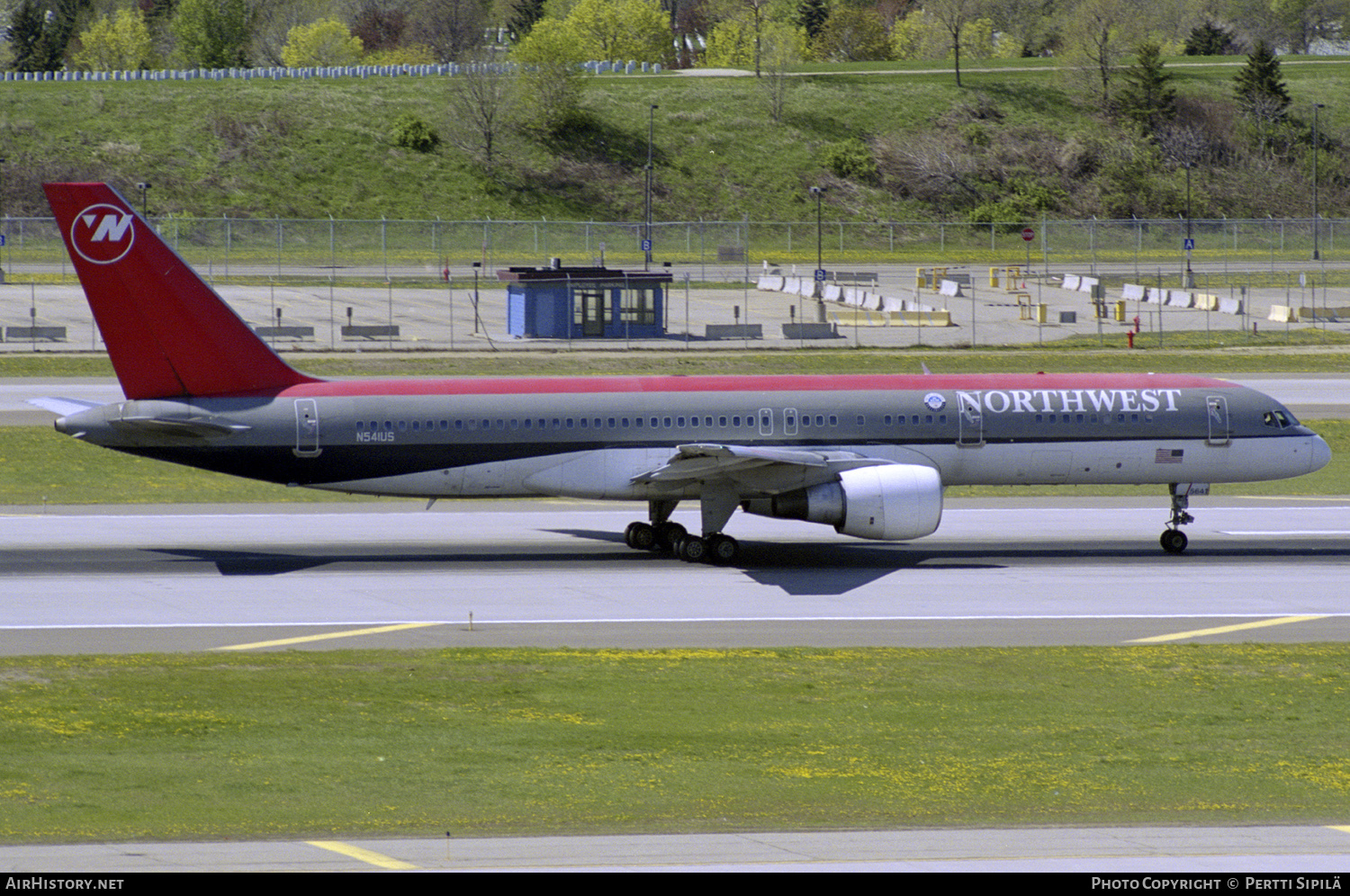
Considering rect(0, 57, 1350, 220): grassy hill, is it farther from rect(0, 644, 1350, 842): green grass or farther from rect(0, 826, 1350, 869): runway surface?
rect(0, 826, 1350, 869): runway surface

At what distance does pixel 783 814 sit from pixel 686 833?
1408mm

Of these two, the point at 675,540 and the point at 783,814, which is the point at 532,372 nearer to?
the point at 675,540

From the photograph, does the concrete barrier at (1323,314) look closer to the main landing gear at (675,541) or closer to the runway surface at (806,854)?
the main landing gear at (675,541)

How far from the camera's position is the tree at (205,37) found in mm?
191375

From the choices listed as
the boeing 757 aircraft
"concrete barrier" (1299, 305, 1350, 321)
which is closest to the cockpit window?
the boeing 757 aircraft

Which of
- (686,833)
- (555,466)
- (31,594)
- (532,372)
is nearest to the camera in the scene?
(686,833)

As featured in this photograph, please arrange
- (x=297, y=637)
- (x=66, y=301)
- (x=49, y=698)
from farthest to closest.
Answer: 1. (x=66, y=301)
2. (x=297, y=637)
3. (x=49, y=698)

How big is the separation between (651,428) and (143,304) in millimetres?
11519

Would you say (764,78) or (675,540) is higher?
(764,78)

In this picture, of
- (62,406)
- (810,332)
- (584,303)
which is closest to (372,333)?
(584,303)

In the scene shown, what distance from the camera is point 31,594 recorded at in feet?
97.1

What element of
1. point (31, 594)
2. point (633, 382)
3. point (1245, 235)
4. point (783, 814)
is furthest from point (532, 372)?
point (1245, 235)

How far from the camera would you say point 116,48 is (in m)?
193

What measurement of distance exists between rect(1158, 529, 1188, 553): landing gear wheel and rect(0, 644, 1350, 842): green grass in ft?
31.1
